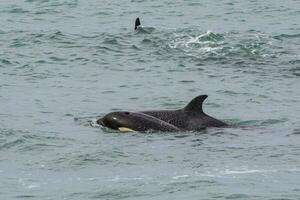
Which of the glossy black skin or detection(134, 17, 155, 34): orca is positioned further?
detection(134, 17, 155, 34): orca

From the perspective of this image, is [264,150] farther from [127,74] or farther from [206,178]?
[127,74]

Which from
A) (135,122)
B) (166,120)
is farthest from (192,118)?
(135,122)

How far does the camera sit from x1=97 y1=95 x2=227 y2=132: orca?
23.2m

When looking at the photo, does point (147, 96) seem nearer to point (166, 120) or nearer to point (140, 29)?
point (166, 120)

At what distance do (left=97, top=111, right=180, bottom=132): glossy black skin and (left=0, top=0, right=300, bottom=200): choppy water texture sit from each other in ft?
1.47

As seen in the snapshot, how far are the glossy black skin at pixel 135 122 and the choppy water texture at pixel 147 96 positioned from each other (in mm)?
448

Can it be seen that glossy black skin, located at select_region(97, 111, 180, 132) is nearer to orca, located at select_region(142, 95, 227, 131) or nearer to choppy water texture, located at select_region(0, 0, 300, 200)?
orca, located at select_region(142, 95, 227, 131)

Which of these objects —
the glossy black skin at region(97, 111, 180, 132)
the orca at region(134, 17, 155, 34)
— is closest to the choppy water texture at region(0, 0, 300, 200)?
the orca at region(134, 17, 155, 34)

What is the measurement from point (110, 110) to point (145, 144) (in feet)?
15.4

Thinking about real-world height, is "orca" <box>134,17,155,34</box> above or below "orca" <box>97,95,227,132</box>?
below

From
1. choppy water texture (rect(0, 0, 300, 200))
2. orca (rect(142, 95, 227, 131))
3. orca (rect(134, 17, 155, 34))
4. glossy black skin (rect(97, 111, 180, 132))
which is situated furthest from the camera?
orca (rect(134, 17, 155, 34))

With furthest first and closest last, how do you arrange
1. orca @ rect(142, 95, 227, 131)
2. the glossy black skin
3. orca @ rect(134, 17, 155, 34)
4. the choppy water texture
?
orca @ rect(134, 17, 155, 34) → orca @ rect(142, 95, 227, 131) → the glossy black skin → the choppy water texture

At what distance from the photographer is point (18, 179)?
18.4m

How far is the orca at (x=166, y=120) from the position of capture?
2316 cm
